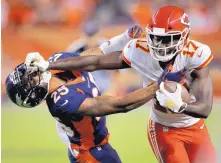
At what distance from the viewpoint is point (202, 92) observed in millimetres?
2314

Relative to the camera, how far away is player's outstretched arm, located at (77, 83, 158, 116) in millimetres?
2229

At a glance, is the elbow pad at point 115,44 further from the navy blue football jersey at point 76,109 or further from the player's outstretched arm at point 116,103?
the player's outstretched arm at point 116,103

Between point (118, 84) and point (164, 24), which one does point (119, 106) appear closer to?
point (164, 24)

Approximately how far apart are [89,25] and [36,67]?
65.5 inches

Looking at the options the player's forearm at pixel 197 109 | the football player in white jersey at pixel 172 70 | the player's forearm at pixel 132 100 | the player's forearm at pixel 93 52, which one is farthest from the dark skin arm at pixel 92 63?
the player's forearm at pixel 197 109

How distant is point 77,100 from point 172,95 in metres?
0.36

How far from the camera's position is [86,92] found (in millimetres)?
2418

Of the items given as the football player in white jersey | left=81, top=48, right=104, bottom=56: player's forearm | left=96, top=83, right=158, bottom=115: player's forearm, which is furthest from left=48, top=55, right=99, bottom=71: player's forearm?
left=96, top=83, right=158, bottom=115: player's forearm

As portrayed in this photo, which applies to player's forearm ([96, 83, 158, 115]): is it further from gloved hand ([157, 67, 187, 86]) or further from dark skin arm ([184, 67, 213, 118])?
dark skin arm ([184, 67, 213, 118])

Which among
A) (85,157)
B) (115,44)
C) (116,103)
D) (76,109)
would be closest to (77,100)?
(76,109)

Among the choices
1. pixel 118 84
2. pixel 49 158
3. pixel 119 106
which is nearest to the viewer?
pixel 119 106

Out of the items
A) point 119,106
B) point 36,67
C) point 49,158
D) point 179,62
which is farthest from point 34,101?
point 49,158

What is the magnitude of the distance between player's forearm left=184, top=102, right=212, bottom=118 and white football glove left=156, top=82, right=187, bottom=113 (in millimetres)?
56

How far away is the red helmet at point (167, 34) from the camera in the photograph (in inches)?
89.7
